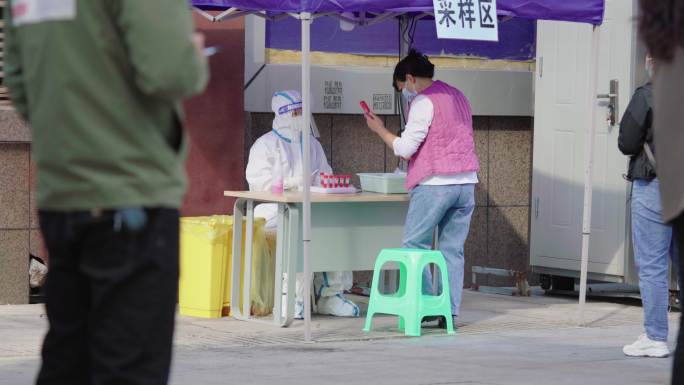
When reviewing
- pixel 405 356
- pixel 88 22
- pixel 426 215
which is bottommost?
pixel 405 356

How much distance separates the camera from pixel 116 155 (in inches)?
113

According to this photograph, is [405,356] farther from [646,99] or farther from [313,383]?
[646,99]

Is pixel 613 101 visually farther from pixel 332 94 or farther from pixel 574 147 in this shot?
pixel 332 94

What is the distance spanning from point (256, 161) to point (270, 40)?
5.40 ft

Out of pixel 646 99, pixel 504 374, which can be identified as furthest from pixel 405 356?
pixel 646 99

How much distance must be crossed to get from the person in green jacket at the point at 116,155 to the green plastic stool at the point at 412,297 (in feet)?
17.8

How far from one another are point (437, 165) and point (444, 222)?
47 cm

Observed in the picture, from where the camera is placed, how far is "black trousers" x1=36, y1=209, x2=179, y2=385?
2.89 meters

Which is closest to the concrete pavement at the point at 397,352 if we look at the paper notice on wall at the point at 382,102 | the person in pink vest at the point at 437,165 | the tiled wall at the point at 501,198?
the person in pink vest at the point at 437,165

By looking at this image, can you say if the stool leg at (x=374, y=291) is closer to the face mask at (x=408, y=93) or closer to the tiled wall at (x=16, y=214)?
the face mask at (x=408, y=93)

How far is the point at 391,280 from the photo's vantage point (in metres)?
10.2

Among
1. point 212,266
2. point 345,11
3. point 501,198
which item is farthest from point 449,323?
point 501,198

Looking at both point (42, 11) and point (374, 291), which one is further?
point (374, 291)

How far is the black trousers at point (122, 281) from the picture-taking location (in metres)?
2.89
